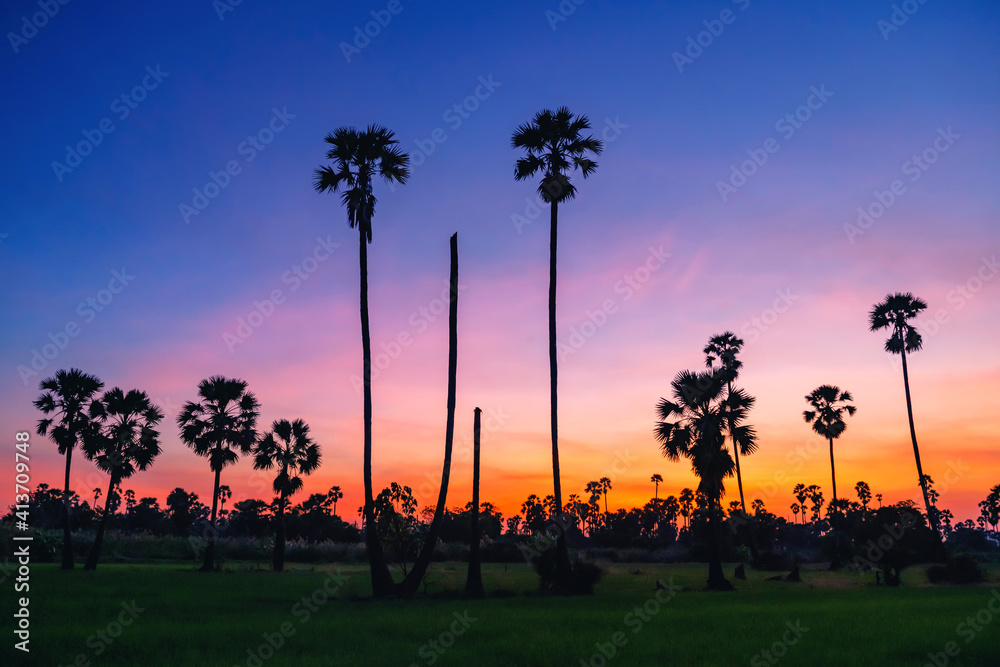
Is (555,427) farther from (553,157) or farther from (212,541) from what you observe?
(212,541)

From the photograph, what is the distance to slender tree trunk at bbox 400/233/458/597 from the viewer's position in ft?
108

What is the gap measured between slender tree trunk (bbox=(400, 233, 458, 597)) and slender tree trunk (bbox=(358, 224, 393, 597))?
3.37 ft

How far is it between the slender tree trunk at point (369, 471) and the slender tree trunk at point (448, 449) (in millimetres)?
1026

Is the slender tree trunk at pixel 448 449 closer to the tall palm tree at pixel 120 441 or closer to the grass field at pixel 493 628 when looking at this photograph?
the grass field at pixel 493 628

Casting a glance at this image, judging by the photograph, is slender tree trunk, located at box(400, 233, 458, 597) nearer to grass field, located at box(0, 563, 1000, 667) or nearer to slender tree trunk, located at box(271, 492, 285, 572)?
grass field, located at box(0, 563, 1000, 667)

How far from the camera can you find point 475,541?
114 feet

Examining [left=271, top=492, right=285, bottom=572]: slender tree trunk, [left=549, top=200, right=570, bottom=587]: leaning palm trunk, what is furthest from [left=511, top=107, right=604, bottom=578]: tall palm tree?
→ [left=271, top=492, right=285, bottom=572]: slender tree trunk

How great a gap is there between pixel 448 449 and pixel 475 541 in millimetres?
4634

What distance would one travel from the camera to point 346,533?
106 m

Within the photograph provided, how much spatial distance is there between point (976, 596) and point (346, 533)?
285 ft

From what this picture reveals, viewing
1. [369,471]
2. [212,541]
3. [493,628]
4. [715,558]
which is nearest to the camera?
[493,628]

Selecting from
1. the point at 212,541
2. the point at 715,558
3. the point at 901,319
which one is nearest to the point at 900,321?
the point at 901,319

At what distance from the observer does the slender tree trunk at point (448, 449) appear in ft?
108

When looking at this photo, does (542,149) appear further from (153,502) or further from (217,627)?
(153,502)
